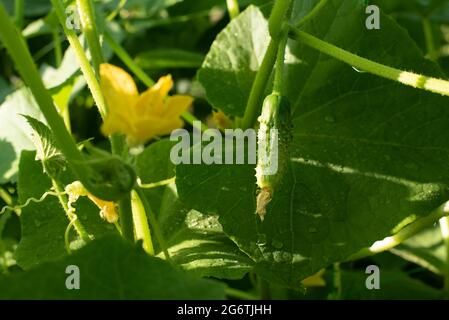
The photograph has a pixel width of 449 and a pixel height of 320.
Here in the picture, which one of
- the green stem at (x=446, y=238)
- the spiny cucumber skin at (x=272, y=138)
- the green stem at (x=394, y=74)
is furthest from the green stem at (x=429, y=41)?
the spiny cucumber skin at (x=272, y=138)

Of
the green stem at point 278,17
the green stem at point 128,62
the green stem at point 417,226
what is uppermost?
the green stem at point 128,62

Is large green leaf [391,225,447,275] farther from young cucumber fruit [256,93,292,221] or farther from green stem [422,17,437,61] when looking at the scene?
young cucumber fruit [256,93,292,221]

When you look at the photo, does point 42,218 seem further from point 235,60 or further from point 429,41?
point 429,41

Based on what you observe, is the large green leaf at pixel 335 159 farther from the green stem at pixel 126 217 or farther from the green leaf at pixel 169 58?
the green leaf at pixel 169 58
